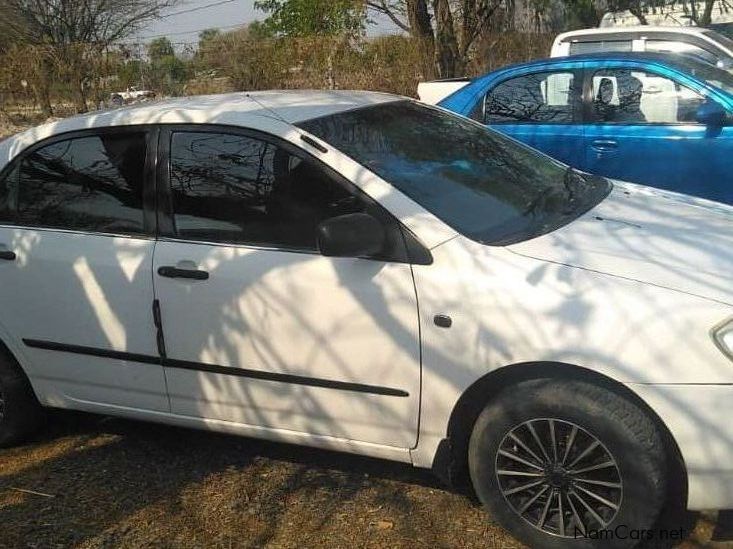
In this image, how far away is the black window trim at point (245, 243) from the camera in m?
2.87

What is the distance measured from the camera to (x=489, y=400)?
2.82 metres

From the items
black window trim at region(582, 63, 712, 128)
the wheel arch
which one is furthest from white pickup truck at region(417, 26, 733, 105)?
the wheel arch

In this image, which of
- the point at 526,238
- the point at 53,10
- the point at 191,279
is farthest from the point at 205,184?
the point at 53,10

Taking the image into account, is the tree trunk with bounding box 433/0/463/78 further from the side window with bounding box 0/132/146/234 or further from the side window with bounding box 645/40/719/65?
the side window with bounding box 0/132/146/234

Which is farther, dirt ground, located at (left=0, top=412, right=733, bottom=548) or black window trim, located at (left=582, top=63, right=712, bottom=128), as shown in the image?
black window trim, located at (left=582, top=63, right=712, bottom=128)

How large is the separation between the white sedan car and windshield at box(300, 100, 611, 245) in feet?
0.04

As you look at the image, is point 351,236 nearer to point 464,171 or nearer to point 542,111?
point 464,171

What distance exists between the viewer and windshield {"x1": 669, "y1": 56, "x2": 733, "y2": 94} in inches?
233

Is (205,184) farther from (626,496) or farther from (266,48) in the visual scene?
(266,48)

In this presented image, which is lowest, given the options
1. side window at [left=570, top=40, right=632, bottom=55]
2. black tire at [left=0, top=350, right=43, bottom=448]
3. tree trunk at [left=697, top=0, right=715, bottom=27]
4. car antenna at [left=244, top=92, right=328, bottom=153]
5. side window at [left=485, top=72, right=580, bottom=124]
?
black tire at [left=0, top=350, right=43, bottom=448]

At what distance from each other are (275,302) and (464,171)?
0.98 meters

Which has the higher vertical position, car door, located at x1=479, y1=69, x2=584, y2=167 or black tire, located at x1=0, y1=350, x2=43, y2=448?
car door, located at x1=479, y1=69, x2=584, y2=167

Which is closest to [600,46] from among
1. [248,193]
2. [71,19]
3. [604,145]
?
[604,145]

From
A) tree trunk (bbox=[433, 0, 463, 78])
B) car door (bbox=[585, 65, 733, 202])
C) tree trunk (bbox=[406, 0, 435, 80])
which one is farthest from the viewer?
tree trunk (bbox=[406, 0, 435, 80])
